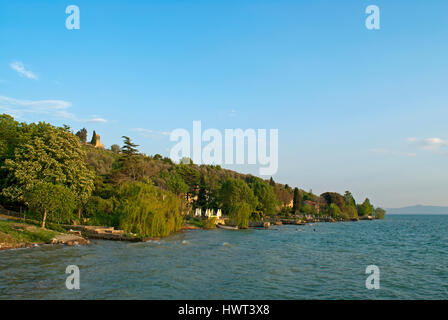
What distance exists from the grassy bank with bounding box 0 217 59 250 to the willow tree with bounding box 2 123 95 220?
8871 millimetres

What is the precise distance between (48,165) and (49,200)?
388 inches

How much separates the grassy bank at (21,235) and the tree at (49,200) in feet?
11.2

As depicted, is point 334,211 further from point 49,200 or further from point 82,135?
point 49,200

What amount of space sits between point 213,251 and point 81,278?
18619mm

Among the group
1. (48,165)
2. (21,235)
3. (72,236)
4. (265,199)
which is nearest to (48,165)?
(48,165)

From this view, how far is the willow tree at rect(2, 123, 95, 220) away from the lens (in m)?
44.6

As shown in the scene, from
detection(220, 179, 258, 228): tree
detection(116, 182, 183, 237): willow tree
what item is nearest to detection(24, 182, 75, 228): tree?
detection(116, 182, 183, 237): willow tree

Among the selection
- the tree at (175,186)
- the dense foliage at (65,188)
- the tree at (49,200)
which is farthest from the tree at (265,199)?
A: the tree at (49,200)

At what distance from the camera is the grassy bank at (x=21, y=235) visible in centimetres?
3131

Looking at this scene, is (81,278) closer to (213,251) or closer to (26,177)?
(213,251)

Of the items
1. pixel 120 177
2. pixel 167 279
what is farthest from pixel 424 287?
pixel 120 177

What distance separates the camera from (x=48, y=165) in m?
46.4

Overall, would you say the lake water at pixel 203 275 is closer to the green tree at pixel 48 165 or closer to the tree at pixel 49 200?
the tree at pixel 49 200

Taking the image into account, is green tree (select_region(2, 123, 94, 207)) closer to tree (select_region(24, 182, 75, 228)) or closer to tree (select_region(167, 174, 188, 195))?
tree (select_region(24, 182, 75, 228))
